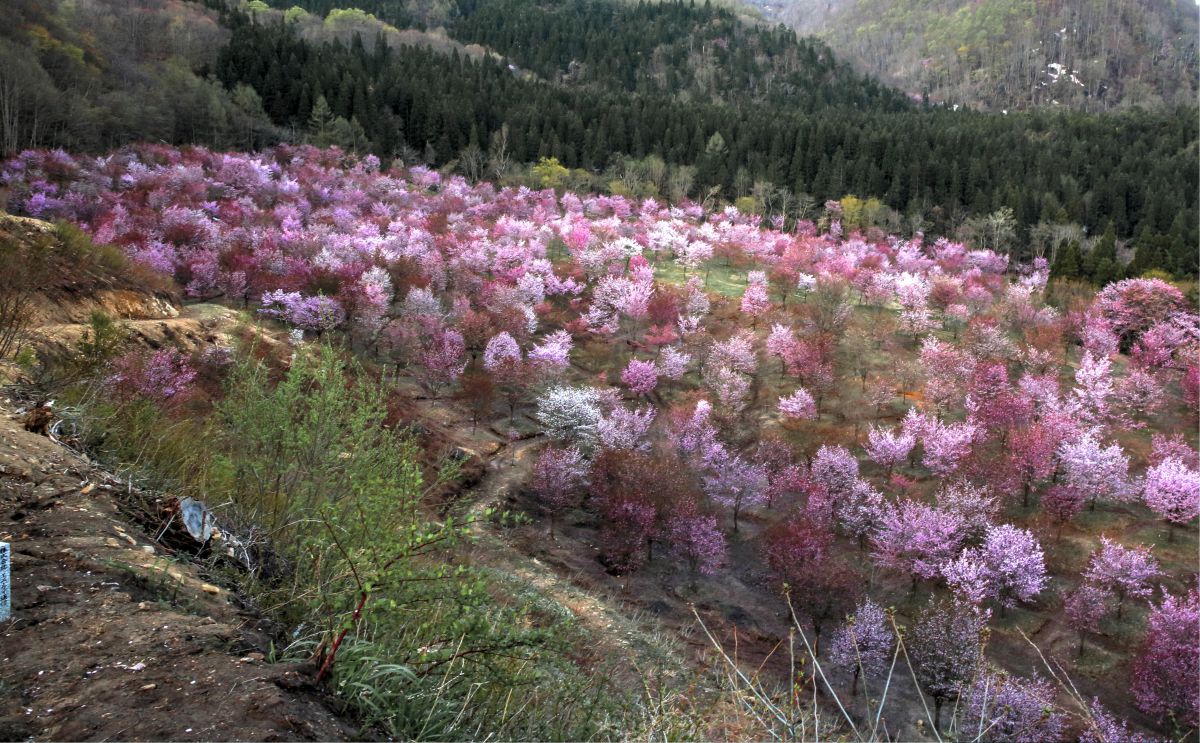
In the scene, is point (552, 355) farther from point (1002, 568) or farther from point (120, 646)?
point (120, 646)

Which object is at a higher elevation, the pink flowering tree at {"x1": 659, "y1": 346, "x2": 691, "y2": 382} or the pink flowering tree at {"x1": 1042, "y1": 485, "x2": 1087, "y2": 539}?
the pink flowering tree at {"x1": 1042, "y1": 485, "x2": 1087, "y2": 539}

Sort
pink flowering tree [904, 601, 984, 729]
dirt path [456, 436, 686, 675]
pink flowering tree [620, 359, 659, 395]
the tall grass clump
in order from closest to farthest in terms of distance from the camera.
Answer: the tall grass clump
dirt path [456, 436, 686, 675]
pink flowering tree [904, 601, 984, 729]
pink flowering tree [620, 359, 659, 395]

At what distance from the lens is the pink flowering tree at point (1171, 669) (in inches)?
643

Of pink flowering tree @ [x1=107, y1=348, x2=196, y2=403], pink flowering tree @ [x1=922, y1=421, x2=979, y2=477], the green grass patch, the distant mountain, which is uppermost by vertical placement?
the distant mountain

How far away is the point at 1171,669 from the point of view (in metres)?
16.6

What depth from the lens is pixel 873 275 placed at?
4288 centimetres

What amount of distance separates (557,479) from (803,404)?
1298 centimetres

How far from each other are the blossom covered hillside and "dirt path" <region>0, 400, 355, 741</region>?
26.3 ft

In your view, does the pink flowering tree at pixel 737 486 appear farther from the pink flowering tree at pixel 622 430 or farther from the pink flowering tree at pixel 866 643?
the pink flowering tree at pixel 866 643

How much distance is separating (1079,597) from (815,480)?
8.54 metres

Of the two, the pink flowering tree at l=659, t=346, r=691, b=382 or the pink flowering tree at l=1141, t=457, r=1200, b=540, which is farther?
the pink flowering tree at l=659, t=346, r=691, b=382

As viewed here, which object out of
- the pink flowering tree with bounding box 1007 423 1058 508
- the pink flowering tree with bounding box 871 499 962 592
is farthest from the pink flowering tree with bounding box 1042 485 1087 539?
the pink flowering tree with bounding box 871 499 962 592

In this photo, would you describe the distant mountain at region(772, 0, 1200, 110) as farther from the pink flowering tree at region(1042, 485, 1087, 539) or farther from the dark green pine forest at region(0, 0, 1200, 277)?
the pink flowering tree at region(1042, 485, 1087, 539)

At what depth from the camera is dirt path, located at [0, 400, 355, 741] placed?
8.36 ft
